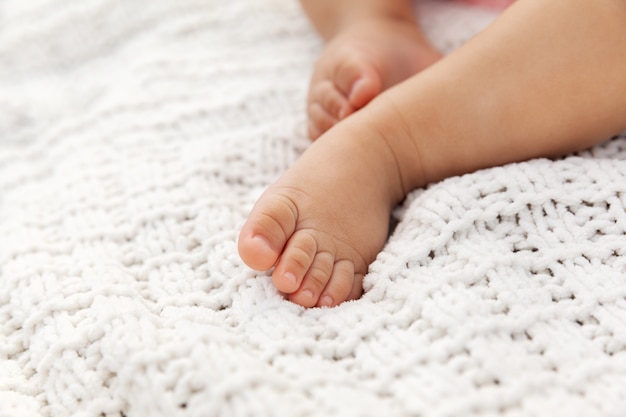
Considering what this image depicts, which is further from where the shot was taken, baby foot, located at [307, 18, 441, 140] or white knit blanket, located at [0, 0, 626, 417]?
baby foot, located at [307, 18, 441, 140]

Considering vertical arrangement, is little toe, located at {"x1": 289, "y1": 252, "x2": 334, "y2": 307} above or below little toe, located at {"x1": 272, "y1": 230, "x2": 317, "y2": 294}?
below

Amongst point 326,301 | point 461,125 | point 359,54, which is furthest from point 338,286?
point 359,54

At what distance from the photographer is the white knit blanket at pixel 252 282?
506 mm

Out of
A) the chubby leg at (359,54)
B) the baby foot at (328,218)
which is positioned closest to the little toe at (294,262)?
the baby foot at (328,218)

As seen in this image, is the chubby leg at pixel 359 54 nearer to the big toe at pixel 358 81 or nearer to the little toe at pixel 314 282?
the big toe at pixel 358 81

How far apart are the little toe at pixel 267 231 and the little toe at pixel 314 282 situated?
0.03 m

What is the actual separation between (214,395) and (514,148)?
41cm

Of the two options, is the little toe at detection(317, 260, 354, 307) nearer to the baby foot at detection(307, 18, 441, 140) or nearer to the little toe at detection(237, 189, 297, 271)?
the little toe at detection(237, 189, 297, 271)

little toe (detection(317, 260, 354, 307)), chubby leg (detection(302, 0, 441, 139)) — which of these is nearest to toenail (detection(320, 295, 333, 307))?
little toe (detection(317, 260, 354, 307))

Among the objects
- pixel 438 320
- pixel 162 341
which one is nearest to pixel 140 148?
pixel 162 341

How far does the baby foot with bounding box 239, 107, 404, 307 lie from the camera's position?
0.62 meters

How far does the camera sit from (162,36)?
108 centimetres

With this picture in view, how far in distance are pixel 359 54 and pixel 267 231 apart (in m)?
0.32

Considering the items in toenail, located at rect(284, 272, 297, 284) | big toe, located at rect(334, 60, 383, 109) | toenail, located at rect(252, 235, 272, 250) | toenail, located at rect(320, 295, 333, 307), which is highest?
big toe, located at rect(334, 60, 383, 109)
